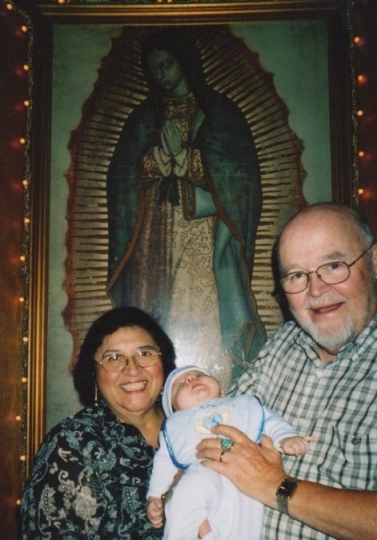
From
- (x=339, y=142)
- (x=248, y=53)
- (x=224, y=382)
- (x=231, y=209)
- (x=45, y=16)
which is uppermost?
(x=45, y=16)

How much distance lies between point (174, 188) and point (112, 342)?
4.31ft

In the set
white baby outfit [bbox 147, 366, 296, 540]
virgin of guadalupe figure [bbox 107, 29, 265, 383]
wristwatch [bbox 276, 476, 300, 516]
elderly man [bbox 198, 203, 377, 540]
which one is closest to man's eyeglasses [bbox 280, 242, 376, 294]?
elderly man [bbox 198, 203, 377, 540]

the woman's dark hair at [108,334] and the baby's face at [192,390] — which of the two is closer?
the baby's face at [192,390]

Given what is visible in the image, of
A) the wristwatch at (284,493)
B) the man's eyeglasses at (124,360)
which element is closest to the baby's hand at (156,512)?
the wristwatch at (284,493)

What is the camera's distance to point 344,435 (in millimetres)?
1669

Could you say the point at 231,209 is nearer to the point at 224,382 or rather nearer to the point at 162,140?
the point at 162,140

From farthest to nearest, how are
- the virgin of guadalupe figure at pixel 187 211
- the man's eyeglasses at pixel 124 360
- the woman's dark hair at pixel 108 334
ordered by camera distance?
the virgin of guadalupe figure at pixel 187 211, the woman's dark hair at pixel 108 334, the man's eyeglasses at pixel 124 360

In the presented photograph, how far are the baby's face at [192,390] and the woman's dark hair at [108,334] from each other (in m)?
0.32

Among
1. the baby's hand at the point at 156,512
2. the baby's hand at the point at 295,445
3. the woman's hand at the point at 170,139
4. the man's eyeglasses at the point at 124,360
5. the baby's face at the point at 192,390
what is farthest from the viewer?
the woman's hand at the point at 170,139

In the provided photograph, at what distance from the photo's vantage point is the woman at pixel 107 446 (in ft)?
5.79

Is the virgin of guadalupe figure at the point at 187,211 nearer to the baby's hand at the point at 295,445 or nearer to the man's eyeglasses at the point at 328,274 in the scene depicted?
the man's eyeglasses at the point at 328,274

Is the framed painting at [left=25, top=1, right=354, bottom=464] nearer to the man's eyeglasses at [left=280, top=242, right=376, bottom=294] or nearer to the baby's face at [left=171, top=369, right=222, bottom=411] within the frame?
the baby's face at [left=171, top=369, right=222, bottom=411]

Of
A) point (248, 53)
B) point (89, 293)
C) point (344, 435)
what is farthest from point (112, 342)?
point (248, 53)

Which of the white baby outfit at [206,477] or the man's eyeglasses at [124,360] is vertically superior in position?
the man's eyeglasses at [124,360]
